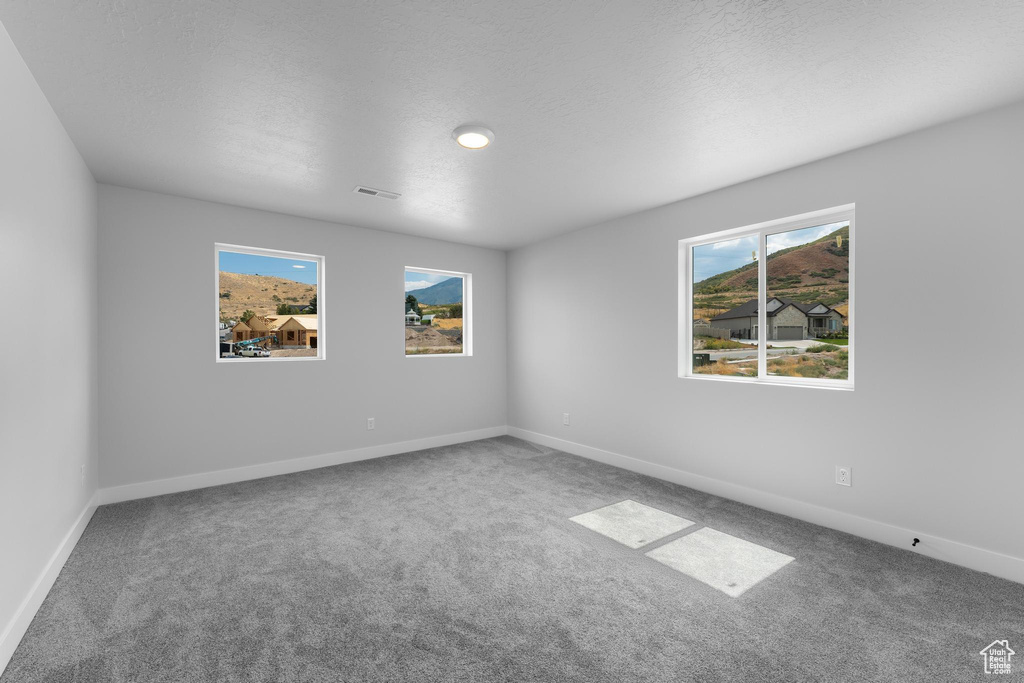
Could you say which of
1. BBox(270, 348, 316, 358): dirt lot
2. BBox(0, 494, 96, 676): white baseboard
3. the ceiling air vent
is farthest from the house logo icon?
BBox(270, 348, 316, 358): dirt lot

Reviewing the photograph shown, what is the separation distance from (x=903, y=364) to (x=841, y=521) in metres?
1.09

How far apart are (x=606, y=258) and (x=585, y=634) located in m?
3.48

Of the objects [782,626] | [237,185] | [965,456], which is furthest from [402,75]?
[965,456]

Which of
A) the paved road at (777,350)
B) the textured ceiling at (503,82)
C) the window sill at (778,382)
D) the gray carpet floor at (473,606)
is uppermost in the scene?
the textured ceiling at (503,82)

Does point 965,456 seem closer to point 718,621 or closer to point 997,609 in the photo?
point 997,609

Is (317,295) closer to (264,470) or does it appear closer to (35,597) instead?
(264,470)

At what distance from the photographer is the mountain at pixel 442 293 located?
542 centimetres

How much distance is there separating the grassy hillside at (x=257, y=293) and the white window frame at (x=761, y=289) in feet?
11.9

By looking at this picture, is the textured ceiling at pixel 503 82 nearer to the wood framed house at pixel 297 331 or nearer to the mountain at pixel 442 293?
the wood framed house at pixel 297 331

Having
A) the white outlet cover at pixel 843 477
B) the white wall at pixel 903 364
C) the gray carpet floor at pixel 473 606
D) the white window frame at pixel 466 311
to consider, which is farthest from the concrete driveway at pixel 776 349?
the white window frame at pixel 466 311

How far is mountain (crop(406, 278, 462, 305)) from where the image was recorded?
5.42 meters

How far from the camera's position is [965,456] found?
98.0 inches

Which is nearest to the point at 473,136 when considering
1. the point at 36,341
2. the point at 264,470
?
the point at 36,341

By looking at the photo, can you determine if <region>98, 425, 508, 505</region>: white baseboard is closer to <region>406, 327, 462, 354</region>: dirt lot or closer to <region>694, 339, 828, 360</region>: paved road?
<region>406, 327, 462, 354</region>: dirt lot
